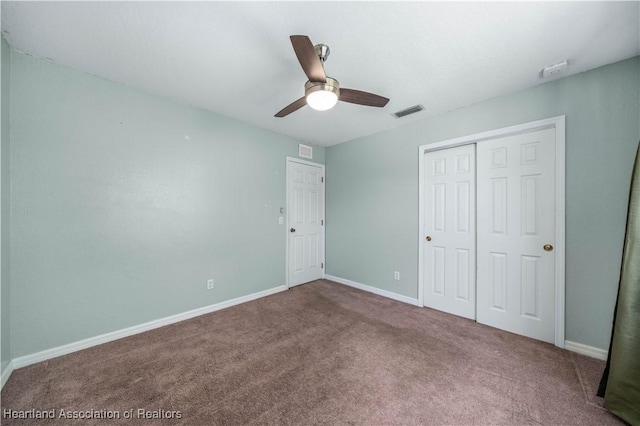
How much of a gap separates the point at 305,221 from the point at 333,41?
2.79 m

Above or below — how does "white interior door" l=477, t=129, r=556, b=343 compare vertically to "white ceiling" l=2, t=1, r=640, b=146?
below

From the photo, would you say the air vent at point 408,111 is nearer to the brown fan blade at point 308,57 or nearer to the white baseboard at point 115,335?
the brown fan blade at point 308,57

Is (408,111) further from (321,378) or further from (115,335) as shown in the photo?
(115,335)

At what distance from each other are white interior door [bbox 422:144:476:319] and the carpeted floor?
43 cm

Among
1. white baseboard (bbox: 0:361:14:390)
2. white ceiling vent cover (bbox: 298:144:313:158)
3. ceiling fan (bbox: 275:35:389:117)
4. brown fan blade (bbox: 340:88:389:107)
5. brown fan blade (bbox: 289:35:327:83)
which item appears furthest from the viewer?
white ceiling vent cover (bbox: 298:144:313:158)

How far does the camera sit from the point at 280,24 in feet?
5.12

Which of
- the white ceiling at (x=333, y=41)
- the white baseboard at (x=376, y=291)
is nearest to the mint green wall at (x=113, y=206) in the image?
the white ceiling at (x=333, y=41)

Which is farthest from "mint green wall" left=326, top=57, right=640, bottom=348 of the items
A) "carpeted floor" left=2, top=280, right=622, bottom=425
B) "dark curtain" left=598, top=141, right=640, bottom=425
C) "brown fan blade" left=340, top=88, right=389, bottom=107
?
"brown fan blade" left=340, top=88, right=389, bottom=107

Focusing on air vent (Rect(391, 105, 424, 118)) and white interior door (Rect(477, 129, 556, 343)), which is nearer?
white interior door (Rect(477, 129, 556, 343))

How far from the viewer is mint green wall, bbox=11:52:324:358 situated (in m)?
1.91

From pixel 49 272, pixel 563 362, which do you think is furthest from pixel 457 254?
pixel 49 272

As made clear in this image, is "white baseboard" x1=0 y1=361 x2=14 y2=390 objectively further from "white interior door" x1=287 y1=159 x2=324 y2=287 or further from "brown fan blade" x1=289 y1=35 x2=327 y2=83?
"brown fan blade" x1=289 y1=35 x2=327 y2=83

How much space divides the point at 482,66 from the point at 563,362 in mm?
2569

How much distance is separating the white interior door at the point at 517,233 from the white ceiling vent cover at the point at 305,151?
8.21 ft
